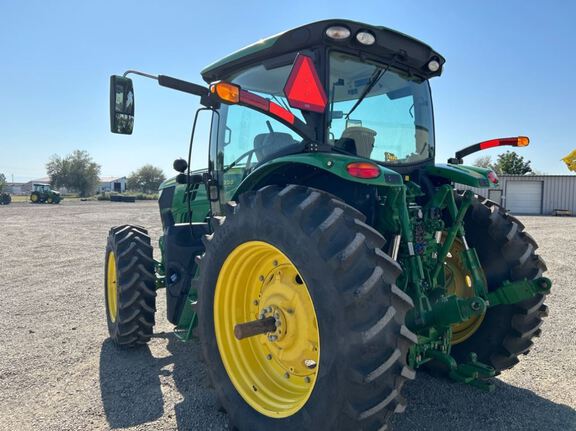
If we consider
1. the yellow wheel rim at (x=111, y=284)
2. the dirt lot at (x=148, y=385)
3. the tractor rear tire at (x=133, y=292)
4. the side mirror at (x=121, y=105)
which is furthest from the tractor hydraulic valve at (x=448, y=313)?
the yellow wheel rim at (x=111, y=284)

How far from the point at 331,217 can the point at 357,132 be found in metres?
1.13

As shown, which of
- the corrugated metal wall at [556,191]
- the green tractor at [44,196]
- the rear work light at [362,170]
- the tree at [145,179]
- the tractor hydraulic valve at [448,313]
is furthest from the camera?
the tree at [145,179]

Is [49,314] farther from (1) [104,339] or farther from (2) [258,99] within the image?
(2) [258,99]

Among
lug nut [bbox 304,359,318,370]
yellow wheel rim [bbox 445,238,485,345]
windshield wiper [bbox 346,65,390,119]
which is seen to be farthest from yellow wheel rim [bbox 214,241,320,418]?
yellow wheel rim [bbox 445,238,485,345]

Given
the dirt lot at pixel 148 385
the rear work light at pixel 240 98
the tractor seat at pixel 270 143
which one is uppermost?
the rear work light at pixel 240 98

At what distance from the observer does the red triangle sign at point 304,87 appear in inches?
99.7

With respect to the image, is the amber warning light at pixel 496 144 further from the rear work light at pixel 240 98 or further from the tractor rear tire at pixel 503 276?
the rear work light at pixel 240 98

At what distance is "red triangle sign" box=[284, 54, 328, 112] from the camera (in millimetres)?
2533

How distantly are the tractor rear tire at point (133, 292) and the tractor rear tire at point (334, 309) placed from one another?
1764 mm

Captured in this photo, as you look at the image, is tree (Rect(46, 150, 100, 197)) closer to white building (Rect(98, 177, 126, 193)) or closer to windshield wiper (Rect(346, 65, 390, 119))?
white building (Rect(98, 177, 126, 193))

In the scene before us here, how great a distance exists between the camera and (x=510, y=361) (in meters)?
3.30

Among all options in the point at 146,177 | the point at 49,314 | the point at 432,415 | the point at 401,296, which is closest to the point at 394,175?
the point at 401,296

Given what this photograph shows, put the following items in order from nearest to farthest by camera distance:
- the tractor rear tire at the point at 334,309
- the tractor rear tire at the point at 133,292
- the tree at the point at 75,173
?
the tractor rear tire at the point at 334,309
the tractor rear tire at the point at 133,292
the tree at the point at 75,173

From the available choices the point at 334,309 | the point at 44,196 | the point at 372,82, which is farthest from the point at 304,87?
the point at 44,196
